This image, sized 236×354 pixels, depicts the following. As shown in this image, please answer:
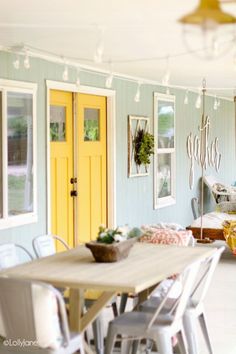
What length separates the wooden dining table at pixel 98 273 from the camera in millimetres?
3529

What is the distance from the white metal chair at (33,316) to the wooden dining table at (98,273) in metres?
0.23

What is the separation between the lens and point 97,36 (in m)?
5.36

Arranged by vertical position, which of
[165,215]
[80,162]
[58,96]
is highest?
[58,96]

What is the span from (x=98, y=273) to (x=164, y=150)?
Answer: 6.28 metres

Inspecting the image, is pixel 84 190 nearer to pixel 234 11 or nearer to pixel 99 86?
pixel 99 86

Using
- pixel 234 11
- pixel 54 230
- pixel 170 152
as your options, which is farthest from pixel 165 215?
pixel 234 11

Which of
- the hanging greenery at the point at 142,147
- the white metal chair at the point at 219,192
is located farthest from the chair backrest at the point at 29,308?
the white metal chair at the point at 219,192

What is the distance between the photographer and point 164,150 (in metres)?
9.89

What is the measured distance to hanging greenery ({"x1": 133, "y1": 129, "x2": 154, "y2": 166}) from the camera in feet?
29.0

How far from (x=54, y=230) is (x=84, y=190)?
2.68ft

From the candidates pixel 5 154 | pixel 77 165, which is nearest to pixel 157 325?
pixel 5 154

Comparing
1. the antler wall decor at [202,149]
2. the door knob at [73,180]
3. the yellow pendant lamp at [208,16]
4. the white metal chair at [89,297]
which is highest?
the yellow pendant lamp at [208,16]

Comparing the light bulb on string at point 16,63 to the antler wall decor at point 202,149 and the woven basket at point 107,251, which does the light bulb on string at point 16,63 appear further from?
the antler wall decor at point 202,149

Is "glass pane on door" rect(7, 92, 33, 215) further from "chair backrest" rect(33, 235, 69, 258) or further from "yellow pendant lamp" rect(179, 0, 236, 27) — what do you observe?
"yellow pendant lamp" rect(179, 0, 236, 27)
